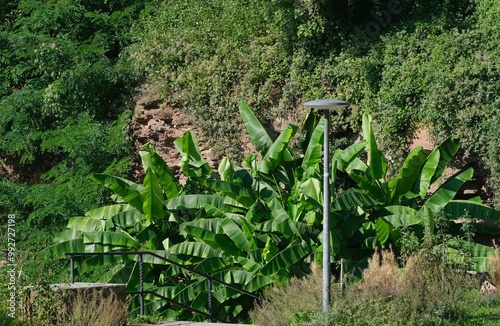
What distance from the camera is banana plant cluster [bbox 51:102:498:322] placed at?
1486 cm

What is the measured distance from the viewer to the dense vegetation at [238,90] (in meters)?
15.5

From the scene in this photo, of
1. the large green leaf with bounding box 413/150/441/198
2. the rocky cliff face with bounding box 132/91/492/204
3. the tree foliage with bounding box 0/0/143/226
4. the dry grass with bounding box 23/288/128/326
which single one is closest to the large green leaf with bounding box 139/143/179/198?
the rocky cliff face with bounding box 132/91/492/204

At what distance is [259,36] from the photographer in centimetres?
1978

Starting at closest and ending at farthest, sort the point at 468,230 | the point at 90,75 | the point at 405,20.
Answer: the point at 468,230 → the point at 405,20 → the point at 90,75

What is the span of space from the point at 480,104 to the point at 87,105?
10.2m

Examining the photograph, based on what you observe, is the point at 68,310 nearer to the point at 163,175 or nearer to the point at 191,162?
the point at 163,175

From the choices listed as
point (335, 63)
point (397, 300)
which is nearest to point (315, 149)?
point (335, 63)

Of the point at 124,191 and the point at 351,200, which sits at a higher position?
the point at 124,191

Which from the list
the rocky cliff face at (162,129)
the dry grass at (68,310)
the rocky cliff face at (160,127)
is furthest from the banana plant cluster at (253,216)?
the dry grass at (68,310)

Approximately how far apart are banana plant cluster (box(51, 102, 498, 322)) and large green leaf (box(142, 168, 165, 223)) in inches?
0.8

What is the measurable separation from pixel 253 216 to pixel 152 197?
1.94m

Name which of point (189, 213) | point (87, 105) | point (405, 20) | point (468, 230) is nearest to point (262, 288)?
point (189, 213)

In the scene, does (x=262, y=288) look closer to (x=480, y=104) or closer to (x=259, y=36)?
(x=480, y=104)

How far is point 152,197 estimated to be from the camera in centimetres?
1597
